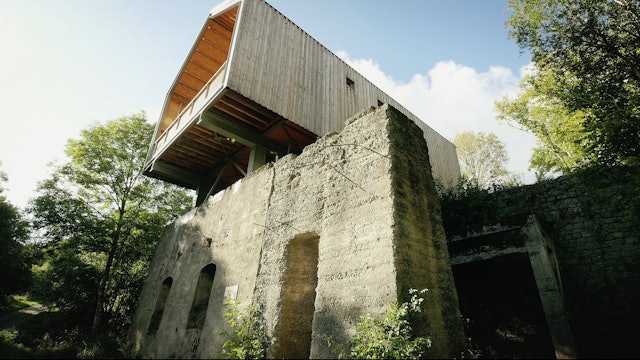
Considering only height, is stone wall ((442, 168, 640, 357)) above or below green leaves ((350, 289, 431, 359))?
above

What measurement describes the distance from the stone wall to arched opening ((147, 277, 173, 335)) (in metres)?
8.51

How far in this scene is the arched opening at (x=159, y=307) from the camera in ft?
26.8

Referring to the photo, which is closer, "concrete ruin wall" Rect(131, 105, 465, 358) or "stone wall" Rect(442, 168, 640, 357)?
"concrete ruin wall" Rect(131, 105, 465, 358)

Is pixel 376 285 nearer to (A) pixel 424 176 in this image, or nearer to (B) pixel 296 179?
(A) pixel 424 176

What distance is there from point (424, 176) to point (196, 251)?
6459mm

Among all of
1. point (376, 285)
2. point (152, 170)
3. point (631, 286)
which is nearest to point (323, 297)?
point (376, 285)

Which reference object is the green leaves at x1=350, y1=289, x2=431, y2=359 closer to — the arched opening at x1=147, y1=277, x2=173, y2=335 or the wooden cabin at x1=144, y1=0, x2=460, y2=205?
the wooden cabin at x1=144, y1=0, x2=460, y2=205

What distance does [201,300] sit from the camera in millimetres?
6988

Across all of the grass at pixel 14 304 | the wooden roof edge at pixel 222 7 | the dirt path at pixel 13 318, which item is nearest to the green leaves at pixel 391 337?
the wooden roof edge at pixel 222 7

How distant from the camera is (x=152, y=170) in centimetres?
1157

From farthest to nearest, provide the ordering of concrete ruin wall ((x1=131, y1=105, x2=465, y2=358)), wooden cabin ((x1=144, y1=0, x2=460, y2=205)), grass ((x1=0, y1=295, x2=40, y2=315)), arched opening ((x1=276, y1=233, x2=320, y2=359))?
grass ((x1=0, y1=295, x2=40, y2=315)) → wooden cabin ((x1=144, y1=0, x2=460, y2=205)) → arched opening ((x1=276, y1=233, x2=320, y2=359)) → concrete ruin wall ((x1=131, y1=105, x2=465, y2=358))

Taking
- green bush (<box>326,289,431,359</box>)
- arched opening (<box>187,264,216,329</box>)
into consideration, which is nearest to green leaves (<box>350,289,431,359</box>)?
green bush (<box>326,289,431,359</box>)

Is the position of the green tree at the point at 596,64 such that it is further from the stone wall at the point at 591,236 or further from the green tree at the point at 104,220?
the green tree at the point at 104,220

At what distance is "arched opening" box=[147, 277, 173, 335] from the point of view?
8.18 metres
